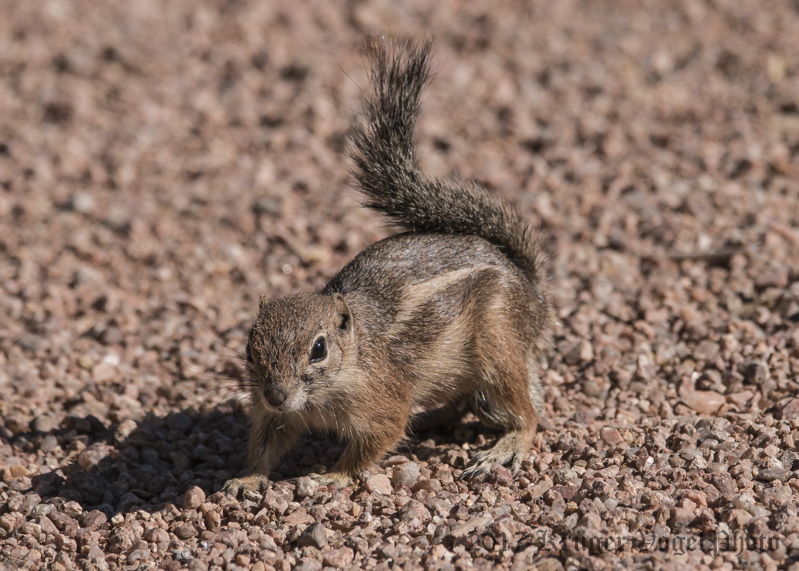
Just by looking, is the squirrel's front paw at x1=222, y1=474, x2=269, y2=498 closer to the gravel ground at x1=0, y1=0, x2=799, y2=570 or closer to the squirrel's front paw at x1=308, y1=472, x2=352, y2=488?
the gravel ground at x1=0, y1=0, x2=799, y2=570

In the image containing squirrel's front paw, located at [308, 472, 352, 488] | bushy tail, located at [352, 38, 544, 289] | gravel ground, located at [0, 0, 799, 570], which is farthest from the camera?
bushy tail, located at [352, 38, 544, 289]

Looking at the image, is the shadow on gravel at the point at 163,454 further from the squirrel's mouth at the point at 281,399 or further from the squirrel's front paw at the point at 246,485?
the squirrel's mouth at the point at 281,399

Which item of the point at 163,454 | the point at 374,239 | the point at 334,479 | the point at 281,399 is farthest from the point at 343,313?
the point at 374,239

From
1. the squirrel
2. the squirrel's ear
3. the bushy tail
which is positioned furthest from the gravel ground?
the bushy tail

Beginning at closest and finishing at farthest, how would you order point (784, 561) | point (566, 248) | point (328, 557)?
1. point (784, 561)
2. point (328, 557)
3. point (566, 248)

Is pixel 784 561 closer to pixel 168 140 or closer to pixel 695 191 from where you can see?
pixel 695 191

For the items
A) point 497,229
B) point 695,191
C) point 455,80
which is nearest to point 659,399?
point 497,229

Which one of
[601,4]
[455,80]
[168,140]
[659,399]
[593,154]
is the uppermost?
[601,4]

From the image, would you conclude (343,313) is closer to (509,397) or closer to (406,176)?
(406,176)

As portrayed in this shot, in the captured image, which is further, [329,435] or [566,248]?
[566,248]
